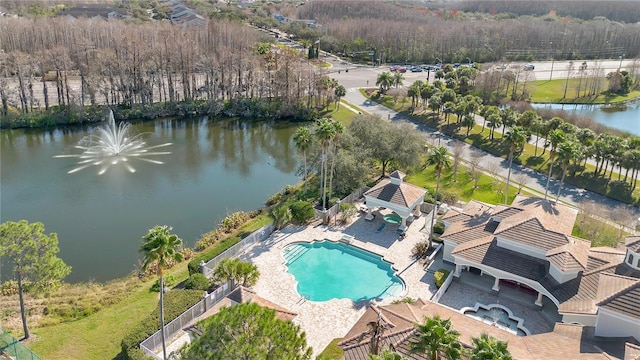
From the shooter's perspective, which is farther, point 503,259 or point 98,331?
point 503,259

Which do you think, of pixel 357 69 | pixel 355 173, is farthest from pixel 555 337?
pixel 357 69

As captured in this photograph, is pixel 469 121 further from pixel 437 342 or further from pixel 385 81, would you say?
pixel 437 342

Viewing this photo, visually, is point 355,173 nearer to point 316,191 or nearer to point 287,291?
point 316,191

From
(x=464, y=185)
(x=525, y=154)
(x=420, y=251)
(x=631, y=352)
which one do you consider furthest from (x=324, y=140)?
(x=525, y=154)

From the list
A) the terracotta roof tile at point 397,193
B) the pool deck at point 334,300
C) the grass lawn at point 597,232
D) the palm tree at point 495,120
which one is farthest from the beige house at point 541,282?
the palm tree at point 495,120

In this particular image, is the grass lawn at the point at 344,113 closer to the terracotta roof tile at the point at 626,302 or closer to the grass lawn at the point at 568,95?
the grass lawn at the point at 568,95

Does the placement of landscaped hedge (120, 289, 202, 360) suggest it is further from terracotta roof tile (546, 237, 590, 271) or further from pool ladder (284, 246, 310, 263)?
terracotta roof tile (546, 237, 590, 271)

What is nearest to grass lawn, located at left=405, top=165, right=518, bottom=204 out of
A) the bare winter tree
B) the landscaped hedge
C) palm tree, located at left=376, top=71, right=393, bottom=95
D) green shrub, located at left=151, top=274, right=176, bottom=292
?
the bare winter tree
